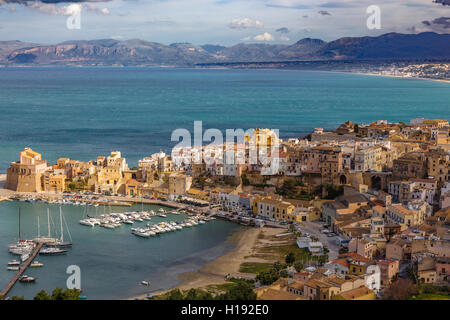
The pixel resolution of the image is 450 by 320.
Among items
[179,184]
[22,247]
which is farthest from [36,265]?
[179,184]

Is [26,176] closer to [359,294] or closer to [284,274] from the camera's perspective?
[284,274]

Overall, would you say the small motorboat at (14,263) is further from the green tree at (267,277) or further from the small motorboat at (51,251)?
the green tree at (267,277)

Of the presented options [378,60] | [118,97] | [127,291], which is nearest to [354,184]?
[127,291]

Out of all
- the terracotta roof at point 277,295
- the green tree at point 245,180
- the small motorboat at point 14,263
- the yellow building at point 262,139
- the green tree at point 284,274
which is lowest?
the small motorboat at point 14,263

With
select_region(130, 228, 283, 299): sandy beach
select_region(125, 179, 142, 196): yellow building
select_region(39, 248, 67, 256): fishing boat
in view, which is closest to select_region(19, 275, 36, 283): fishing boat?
select_region(39, 248, 67, 256): fishing boat

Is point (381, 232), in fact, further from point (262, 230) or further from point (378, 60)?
point (378, 60)

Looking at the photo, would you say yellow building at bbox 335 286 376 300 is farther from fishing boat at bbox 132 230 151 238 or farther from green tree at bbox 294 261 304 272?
fishing boat at bbox 132 230 151 238

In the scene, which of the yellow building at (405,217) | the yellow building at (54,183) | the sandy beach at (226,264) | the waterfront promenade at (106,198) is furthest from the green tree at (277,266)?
the yellow building at (54,183)
